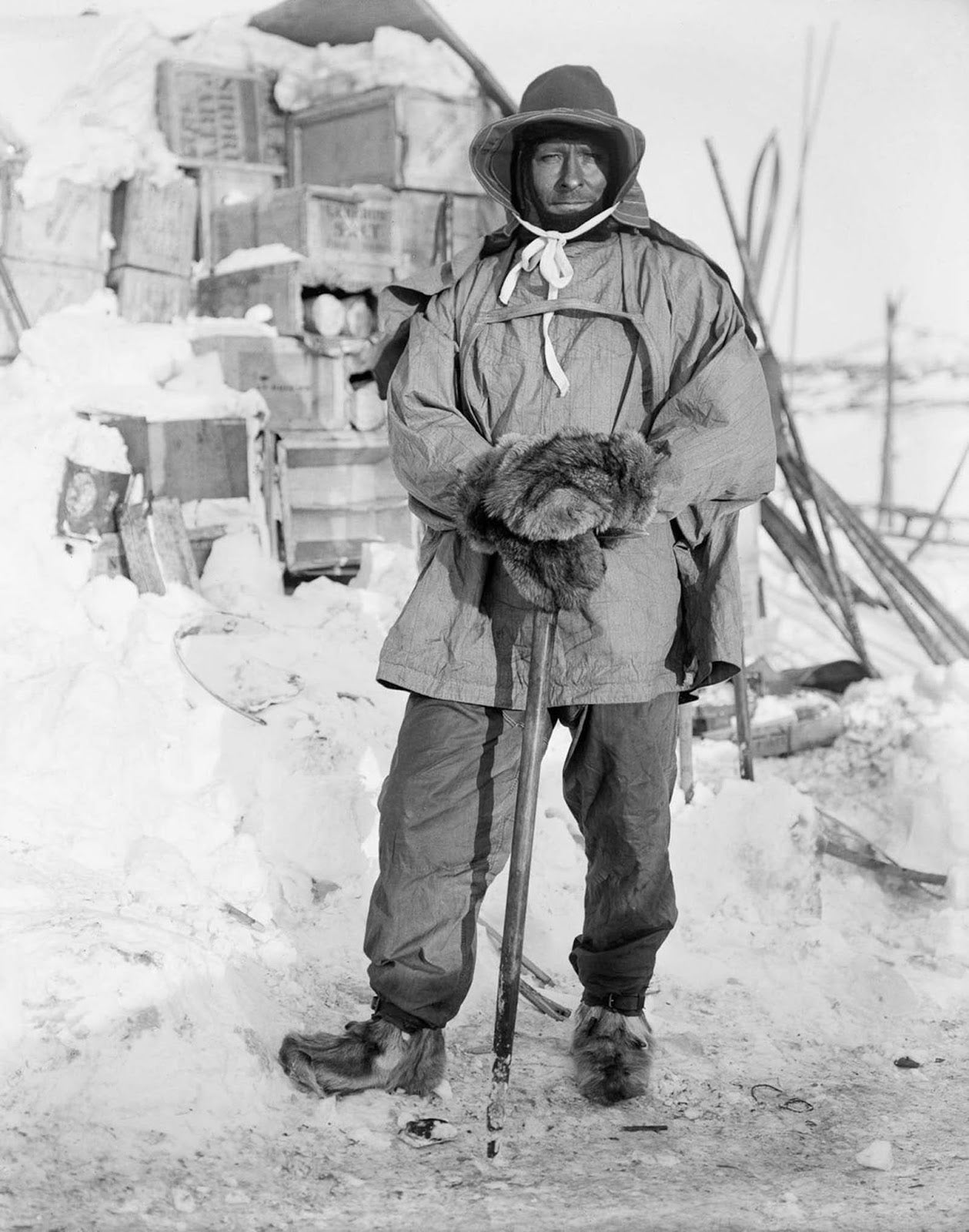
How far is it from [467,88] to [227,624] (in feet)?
11.4

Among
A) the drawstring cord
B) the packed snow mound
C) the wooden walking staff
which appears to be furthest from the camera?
the packed snow mound

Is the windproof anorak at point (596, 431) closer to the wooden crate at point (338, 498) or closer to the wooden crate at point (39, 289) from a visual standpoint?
the wooden crate at point (338, 498)

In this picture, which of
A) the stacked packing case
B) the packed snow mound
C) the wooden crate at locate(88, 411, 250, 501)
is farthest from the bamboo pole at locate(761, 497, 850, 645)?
the packed snow mound

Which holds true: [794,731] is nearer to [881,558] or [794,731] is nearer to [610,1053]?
[881,558]

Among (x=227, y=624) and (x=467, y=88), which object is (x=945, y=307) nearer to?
(x=467, y=88)

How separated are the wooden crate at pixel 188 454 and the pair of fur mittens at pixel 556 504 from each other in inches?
103

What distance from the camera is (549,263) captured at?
86.0 inches

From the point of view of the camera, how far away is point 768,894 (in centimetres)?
308

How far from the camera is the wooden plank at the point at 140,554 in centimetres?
411

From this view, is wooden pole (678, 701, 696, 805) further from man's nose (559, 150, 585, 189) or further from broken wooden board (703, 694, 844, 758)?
man's nose (559, 150, 585, 189)

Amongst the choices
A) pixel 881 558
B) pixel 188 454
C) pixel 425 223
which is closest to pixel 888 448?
pixel 881 558

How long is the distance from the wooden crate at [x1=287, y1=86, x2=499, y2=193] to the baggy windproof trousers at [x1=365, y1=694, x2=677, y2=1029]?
444cm

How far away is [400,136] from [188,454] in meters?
2.30

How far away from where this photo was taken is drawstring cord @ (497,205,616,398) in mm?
2154
